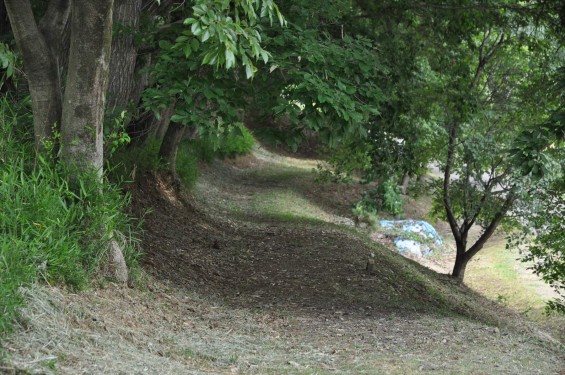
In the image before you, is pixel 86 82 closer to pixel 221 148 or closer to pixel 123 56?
pixel 123 56

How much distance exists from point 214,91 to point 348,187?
15.0 metres

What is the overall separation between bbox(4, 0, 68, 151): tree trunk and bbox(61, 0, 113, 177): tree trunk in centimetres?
29

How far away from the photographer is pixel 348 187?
22.2 metres

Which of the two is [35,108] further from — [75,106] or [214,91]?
[214,91]

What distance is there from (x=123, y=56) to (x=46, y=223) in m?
3.70

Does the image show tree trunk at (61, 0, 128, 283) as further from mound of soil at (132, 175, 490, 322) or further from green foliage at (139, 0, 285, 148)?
mound of soil at (132, 175, 490, 322)

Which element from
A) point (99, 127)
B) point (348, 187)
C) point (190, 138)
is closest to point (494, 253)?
point (348, 187)

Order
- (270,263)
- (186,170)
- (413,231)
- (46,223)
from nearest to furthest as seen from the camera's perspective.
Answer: (46,223)
(270,263)
(186,170)
(413,231)

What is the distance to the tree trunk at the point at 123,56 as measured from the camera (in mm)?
→ 8859

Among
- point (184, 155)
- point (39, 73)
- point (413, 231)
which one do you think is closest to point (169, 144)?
point (184, 155)

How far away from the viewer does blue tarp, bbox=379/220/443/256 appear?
17594 millimetres

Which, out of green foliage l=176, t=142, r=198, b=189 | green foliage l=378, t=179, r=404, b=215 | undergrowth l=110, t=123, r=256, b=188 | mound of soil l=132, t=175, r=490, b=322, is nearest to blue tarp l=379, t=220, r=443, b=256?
green foliage l=378, t=179, r=404, b=215

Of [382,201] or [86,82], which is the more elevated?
[86,82]

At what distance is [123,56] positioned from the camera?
8.98 meters
